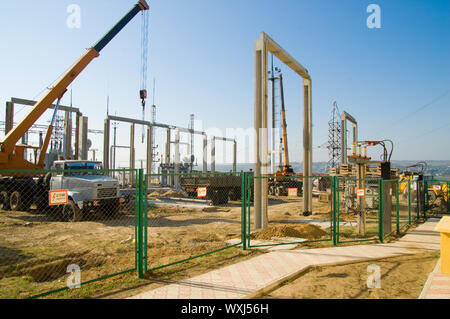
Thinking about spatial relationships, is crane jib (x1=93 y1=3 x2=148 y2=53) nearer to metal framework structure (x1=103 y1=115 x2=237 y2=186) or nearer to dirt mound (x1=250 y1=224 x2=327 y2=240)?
metal framework structure (x1=103 y1=115 x2=237 y2=186)

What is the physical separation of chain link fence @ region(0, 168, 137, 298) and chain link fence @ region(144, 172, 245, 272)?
0.70 m

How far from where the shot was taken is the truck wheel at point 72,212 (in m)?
11.9

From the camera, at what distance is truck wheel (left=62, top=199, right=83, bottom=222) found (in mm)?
11906

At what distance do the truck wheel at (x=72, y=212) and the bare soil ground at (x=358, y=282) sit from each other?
9.22 metres

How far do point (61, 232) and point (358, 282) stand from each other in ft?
29.7

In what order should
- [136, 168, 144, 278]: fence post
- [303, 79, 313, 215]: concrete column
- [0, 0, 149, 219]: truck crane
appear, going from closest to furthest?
[136, 168, 144, 278]: fence post → [0, 0, 149, 219]: truck crane → [303, 79, 313, 215]: concrete column

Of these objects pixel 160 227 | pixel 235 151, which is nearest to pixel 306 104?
pixel 160 227

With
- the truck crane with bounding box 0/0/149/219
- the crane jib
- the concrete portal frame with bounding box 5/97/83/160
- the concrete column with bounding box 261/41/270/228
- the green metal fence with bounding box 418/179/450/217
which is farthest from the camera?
the concrete portal frame with bounding box 5/97/83/160

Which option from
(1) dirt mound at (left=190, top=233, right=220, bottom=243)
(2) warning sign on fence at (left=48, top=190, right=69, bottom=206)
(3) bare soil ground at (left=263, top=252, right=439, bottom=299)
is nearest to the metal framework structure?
(1) dirt mound at (left=190, top=233, right=220, bottom=243)

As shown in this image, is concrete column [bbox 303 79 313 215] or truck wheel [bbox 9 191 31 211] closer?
truck wheel [bbox 9 191 31 211]

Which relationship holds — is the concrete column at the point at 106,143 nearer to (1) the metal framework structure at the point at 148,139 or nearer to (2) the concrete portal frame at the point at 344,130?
(1) the metal framework structure at the point at 148,139

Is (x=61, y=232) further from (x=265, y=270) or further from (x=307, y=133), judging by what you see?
(x=307, y=133)

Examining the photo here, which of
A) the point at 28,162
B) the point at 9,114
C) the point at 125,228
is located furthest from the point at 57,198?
the point at 9,114

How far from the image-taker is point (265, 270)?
609 cm
